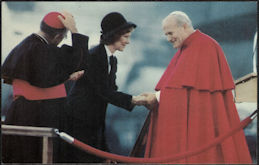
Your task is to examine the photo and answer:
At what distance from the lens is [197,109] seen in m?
4.27

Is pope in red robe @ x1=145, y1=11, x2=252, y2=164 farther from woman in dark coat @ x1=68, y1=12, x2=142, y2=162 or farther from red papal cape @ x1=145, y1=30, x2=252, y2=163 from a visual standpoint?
woman in dark coat @ x1=68, y1=12, x2=142, y2=162

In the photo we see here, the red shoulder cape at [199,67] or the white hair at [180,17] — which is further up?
the white hair at [180,17]

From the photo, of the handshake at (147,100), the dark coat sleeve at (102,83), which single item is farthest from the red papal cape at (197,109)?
the dark coat sleeve at (102,83)

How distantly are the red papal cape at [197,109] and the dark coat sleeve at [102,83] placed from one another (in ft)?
1.53

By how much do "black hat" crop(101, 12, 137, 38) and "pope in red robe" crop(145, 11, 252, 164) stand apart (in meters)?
0.62

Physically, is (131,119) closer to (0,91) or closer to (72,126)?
(72,126)

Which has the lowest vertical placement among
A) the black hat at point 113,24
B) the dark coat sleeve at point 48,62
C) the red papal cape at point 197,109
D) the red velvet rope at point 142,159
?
the red velvet rope at point 142,159

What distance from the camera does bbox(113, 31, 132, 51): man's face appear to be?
445cm

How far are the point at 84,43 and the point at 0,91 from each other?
4.43 feet

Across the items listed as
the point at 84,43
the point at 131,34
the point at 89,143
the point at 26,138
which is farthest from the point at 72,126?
the point at 131,34

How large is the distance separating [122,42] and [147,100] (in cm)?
85

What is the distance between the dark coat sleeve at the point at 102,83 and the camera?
172 inches

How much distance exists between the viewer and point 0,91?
4562mm

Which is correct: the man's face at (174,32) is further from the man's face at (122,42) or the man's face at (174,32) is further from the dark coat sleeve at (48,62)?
the dark coat sleeve at (48,62)
